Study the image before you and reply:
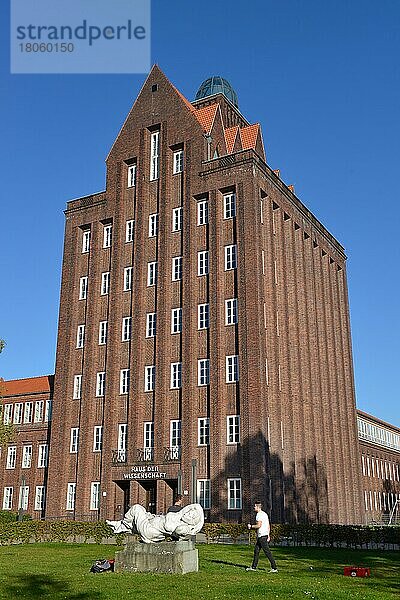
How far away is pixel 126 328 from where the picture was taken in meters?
51.6

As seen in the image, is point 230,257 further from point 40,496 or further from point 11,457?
point 11,457

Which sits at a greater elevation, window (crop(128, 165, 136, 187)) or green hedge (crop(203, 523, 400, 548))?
window (crop(128, 165, 136, 187))

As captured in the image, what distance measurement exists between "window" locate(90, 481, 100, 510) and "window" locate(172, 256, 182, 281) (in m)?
16.7

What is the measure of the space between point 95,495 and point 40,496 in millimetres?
10516

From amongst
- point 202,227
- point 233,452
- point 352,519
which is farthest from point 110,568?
point 352,519

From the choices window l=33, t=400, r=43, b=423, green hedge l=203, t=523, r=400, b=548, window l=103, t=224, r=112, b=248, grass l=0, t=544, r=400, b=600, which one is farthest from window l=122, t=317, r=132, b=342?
grass l=0, t=544, r=400, b=600

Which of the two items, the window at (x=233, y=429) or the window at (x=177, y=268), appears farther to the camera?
the window at (x=177, y=268)

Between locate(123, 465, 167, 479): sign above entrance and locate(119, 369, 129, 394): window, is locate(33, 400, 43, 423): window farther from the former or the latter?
locate(123, 465, 167, 479): sign above entrance

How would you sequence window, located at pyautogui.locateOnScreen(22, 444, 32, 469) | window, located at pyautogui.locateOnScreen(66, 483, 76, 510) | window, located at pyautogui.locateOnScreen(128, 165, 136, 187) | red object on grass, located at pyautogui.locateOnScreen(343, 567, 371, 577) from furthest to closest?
1. window, located at pyautogui.locateOnScreen(22, 444, 32, 469)
2. window, located at pyautogui.locateOnScreen(128, 165, 136, 187)
3. window, located at pyautogui.locateOnScreen(66, 483, 76, 510)
4. red object on grass, located at pyautogui.locateOnScreen(343, 567, 371, 577)

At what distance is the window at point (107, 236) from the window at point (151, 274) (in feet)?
19.2

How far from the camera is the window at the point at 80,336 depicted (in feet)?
178

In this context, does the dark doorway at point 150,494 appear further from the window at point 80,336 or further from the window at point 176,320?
the window at point 80,336

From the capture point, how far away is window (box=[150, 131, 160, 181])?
180 ft

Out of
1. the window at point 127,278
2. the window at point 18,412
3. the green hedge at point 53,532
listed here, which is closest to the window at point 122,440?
the green hedge at point 53,532
